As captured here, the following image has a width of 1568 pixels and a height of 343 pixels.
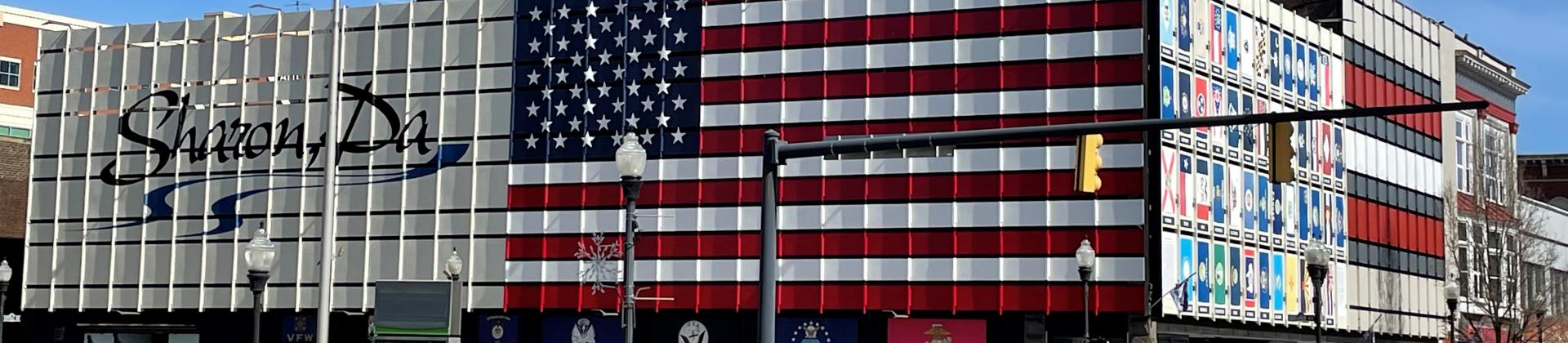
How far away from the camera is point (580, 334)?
61656 millimetres

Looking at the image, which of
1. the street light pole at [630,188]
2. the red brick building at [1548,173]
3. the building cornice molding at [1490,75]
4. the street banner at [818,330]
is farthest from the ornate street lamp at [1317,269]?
the red brick building at [1548,173]

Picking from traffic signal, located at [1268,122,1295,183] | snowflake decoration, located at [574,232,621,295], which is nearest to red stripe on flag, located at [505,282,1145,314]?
snowflake decoration, located at [574,232,621,295]

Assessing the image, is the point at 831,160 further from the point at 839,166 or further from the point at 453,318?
the point at 453,318

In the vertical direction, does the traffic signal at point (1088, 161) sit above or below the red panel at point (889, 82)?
below

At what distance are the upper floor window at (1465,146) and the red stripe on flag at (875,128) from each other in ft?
91.0

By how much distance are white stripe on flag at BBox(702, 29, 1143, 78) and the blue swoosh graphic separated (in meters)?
9.15

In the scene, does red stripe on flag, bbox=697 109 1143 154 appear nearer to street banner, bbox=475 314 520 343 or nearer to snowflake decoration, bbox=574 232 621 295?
snowflake decoration, bbox=574 232 621 295

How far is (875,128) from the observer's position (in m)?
56.3

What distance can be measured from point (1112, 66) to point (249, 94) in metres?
28.1

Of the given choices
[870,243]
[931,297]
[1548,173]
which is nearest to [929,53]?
[870,243]

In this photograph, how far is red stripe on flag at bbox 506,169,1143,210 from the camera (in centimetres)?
5416

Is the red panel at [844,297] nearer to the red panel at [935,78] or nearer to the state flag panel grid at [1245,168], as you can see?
the red panel at [935,78]

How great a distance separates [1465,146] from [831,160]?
3580cm

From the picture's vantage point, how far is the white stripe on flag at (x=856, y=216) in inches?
2125
